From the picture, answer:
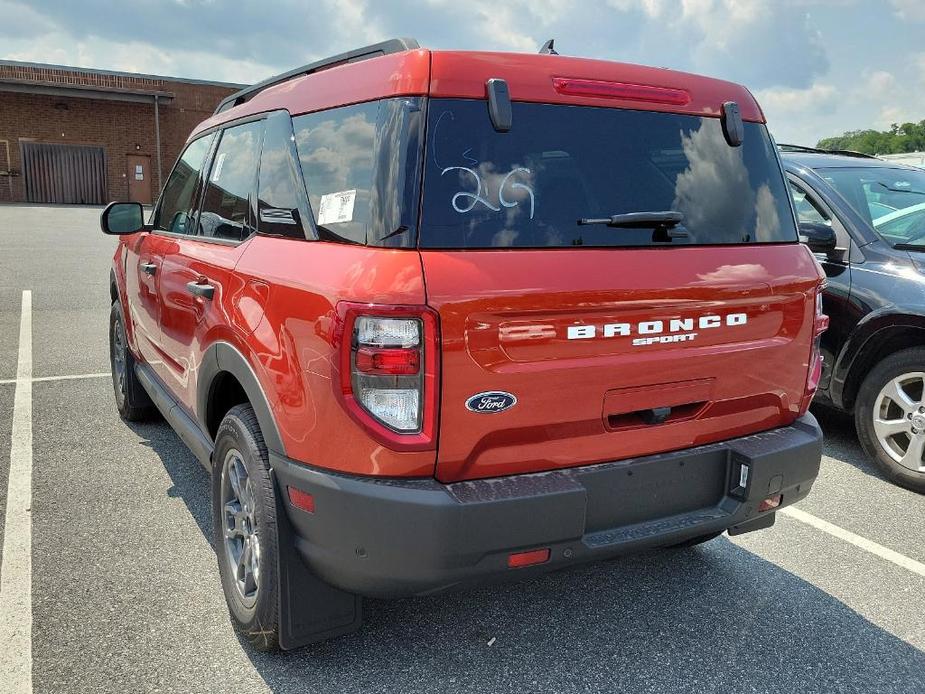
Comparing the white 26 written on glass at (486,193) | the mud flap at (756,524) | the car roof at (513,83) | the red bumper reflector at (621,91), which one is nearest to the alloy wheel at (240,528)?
the white 26 written on glass at (486,193)

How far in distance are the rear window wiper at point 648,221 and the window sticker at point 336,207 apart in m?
0.69

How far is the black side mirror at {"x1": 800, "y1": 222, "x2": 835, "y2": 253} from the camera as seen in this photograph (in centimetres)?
437

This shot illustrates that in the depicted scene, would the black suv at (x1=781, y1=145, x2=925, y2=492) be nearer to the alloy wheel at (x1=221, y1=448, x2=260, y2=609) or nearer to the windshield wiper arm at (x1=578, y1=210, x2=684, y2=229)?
the windshield wiper arm at (x1=578, y1=210, x2=684, y2=229)

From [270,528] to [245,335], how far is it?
2.08 feet

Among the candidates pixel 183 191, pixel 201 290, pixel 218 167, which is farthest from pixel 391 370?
pixel 183 191

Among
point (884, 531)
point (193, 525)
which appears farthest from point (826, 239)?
point (193, 525)

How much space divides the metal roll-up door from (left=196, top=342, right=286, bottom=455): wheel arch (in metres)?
38.4

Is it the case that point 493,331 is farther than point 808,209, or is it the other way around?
point 808,209

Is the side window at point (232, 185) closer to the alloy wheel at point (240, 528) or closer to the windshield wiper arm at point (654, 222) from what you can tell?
the alloy wheel at point (240, 528)

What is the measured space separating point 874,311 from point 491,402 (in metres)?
3.31

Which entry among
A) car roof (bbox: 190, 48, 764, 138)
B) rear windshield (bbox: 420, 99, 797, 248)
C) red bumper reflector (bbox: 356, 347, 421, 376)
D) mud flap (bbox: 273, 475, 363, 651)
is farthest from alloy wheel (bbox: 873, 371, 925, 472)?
red bumper reflector (bbox: 356, 347, 421, 376)

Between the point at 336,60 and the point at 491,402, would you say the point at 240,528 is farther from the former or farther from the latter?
the point at 336,60

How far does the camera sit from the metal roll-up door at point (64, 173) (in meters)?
35.7

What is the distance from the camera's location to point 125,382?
16.3 ft
